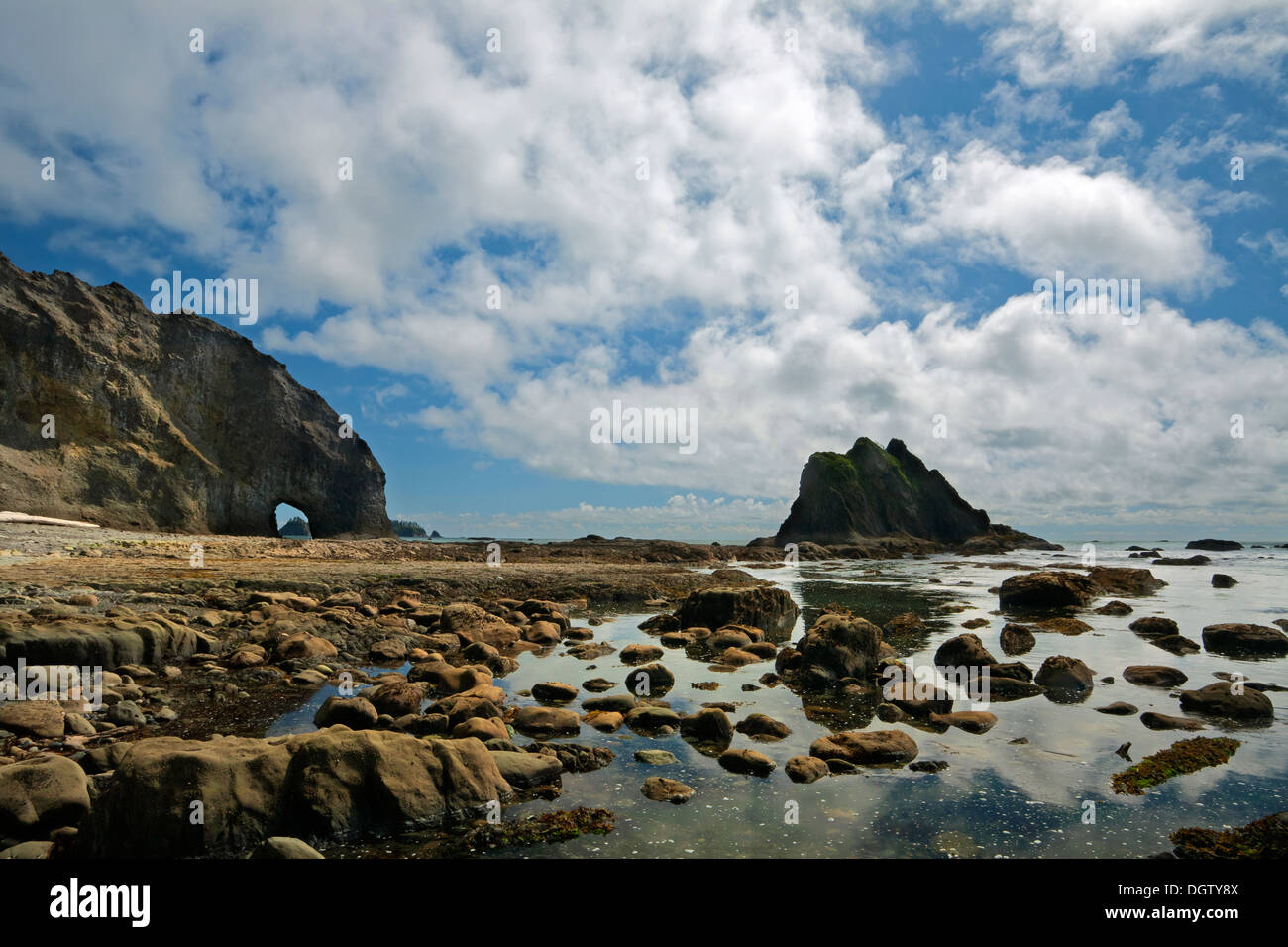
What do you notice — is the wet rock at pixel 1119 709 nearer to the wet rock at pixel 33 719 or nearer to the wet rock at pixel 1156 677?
the wet rock at pixel 1156 677

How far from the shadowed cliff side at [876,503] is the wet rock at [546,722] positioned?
9841 centimetres

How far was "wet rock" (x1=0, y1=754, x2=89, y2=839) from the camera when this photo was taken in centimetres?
656

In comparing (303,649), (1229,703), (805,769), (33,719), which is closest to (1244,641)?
(1229,703)

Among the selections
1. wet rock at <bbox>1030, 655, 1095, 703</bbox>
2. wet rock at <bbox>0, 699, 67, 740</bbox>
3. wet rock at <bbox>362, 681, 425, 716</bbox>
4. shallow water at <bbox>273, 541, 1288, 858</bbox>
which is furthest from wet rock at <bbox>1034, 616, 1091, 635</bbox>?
wet rock at <bbox>0, 699, 67, 740</bbox>

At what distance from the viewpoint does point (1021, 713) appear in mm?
12305

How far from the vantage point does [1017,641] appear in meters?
18.9

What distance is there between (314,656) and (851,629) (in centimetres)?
1284

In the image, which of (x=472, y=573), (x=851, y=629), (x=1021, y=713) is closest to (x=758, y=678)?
(x=851, y=629)

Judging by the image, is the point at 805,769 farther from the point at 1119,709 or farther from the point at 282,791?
the point at 1119,709

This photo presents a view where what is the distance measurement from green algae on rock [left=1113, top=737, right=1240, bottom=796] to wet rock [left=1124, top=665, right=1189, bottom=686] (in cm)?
418

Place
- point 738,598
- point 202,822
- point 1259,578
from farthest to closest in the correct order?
point 1259,578
point 738,598
point 202,822

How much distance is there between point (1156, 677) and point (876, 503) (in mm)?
107714
